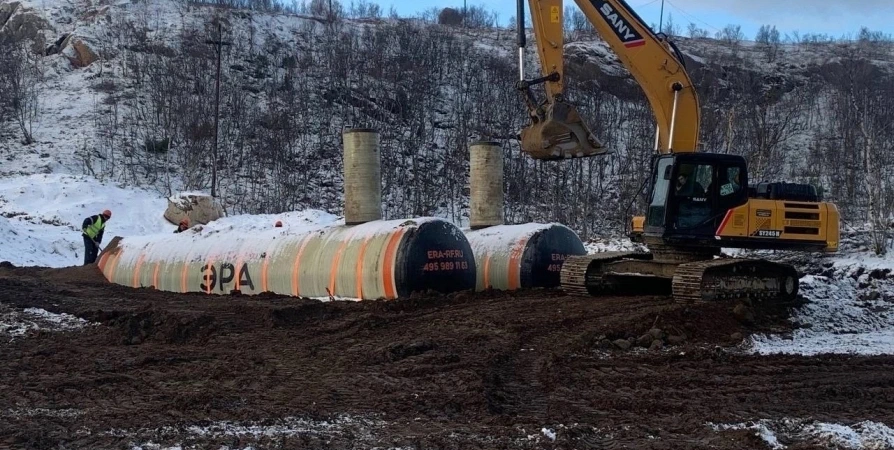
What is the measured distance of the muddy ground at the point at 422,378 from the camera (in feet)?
19.3

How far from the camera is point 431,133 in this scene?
53.8 meters

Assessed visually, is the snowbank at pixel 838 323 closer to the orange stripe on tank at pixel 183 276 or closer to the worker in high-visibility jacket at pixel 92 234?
the orange stripe on tank at pixel 183 276

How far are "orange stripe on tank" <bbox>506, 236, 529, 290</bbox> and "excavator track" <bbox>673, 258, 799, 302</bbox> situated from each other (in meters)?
3.50

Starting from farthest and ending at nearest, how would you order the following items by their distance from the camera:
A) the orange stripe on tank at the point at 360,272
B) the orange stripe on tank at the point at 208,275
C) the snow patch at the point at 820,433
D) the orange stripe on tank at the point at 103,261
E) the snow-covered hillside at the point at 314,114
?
1. the snow-covered hillside at the point at 314,114
2. the orange stripe on tank at the point at 103,261
3. the orange stripe on tank at the point at 208,275
4. the orange stripe on tank at the point at 360,272
5. the snow patch at the point at 820,433

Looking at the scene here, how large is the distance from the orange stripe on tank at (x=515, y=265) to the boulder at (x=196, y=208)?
17944 mm

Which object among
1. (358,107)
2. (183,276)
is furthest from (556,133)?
(358,107)

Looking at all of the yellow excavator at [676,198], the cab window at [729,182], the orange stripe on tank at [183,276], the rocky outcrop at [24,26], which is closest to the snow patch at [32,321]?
the orange stripe on tank at [183,276]

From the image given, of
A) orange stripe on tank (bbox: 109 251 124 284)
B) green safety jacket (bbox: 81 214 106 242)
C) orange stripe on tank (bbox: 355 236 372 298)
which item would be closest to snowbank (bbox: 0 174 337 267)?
green safety jacket (bbox: 81 214 106 242)

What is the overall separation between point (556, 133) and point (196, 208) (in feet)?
68.3

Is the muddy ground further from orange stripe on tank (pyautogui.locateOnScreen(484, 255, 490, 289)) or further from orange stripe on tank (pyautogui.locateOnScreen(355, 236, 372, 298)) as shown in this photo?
orange stripe on tank (pyautogui.locateOnScreen(484, 255, 490, 289))

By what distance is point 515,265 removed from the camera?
14805 millimetres

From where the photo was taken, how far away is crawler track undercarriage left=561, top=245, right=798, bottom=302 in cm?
1159

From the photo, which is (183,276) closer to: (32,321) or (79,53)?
(32,321)

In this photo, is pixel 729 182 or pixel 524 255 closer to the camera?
pixel 729 182
